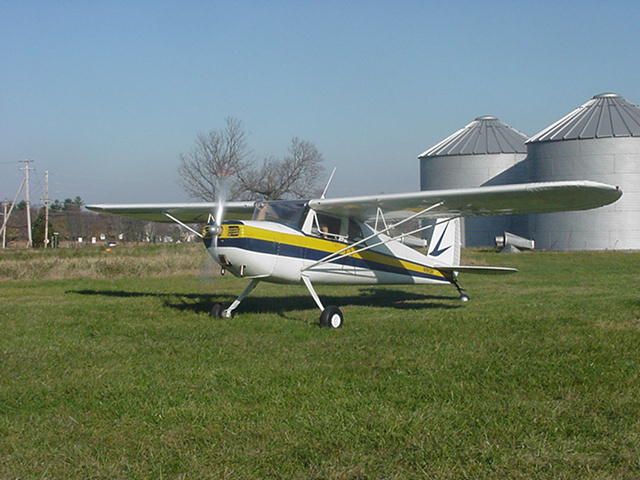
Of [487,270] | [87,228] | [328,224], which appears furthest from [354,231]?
[87,228]

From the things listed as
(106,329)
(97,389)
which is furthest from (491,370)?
(106,329)

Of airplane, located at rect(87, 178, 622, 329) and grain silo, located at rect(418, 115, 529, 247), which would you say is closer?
airplane, located at rect(87, 178, 622, 329)

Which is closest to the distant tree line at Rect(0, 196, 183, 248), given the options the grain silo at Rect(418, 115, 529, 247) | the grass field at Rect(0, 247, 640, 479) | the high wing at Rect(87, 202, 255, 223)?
the grain silo at Rect(418, 115, 529, 247)

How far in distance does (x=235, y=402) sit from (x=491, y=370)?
243 cm

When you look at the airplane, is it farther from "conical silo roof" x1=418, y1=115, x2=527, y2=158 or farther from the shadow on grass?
"conical silo roof" x1=418, y1=115, x2=527, y2=158

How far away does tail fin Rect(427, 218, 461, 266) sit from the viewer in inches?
625

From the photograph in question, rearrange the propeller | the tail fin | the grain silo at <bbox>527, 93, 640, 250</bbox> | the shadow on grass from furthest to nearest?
the grain silo at <bbox>527, 93, 640, 250</bbox>, the tail fin, the shadow on grass, the propeller

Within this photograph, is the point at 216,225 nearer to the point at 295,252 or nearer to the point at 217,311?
the point at 295,252

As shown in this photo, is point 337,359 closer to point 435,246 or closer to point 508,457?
point 508,457

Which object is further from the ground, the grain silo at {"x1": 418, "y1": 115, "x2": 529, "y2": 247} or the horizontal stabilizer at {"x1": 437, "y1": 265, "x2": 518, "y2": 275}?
the grain silo at {"x1": 418, "y1": 115, "x2": 529, "y2": 247}

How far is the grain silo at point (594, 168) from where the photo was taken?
138 ft

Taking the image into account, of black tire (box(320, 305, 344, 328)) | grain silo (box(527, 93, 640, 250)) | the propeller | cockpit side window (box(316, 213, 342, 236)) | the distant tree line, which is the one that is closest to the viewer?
black tire (box(320, 305, 344, 328))

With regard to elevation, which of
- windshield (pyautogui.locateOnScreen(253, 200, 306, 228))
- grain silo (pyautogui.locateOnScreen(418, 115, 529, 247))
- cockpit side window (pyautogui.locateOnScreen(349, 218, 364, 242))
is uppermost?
grain silo (pyautogui.locateOnScreen(418, 115, 529, 247))

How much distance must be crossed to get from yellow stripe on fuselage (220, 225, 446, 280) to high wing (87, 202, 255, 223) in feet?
7.09
